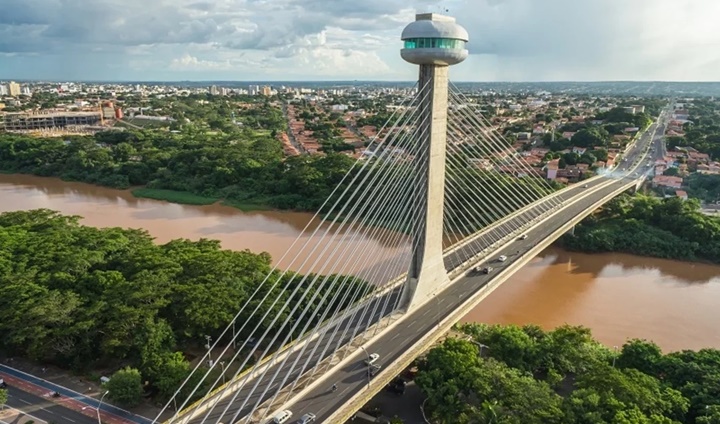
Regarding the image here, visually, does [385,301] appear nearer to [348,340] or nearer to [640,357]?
[348,340]

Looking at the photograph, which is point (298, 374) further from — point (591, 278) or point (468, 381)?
point (591, 278)

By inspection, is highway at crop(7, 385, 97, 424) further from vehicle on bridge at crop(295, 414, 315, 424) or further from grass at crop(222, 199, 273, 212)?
grass at crop(222, 199, 273, 212)

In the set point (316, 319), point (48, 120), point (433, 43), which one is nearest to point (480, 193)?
point (316, 319)

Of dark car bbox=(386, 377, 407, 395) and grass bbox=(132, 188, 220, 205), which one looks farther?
grass bbox=(132, 188, 220, 205)

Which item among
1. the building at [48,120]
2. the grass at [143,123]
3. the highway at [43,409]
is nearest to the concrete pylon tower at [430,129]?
the highway at [43,409]

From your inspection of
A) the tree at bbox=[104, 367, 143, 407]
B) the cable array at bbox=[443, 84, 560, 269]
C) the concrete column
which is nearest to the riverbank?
the cable array at bbox=[443, 84, 560, 269]

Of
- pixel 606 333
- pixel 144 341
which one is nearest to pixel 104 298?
pixel 144 341

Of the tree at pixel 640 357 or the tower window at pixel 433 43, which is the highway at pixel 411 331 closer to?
the tree at pixel 640 357
